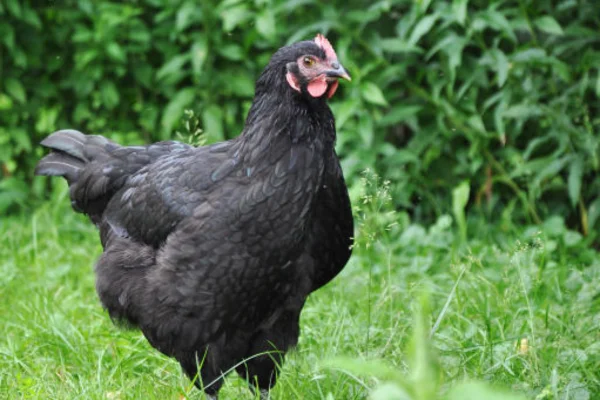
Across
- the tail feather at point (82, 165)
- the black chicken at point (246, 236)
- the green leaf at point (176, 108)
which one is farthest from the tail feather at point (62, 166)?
the green leaf at point (176, 108)

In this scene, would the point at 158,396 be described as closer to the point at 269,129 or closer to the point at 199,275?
the point at 199,275

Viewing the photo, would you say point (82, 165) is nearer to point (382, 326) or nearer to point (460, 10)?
point (382, 326)

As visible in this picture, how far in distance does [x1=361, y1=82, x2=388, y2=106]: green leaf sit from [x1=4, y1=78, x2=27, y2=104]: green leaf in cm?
247

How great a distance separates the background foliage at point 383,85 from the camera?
509 cm

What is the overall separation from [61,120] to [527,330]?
403 cm

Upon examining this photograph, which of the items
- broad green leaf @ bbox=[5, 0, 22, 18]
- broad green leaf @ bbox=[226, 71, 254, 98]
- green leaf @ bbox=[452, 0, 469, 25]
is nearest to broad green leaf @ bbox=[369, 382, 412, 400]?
green leaf @ bbox=[452, 0, 469, 25]

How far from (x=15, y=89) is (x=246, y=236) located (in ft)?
12.5

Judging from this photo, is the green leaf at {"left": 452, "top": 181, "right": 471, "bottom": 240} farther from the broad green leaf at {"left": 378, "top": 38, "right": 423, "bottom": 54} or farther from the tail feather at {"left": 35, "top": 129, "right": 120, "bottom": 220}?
the tail feather at {"left": 35, "top": 129, "right": 120, "bottom": 220}

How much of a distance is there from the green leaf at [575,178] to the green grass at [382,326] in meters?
0.24

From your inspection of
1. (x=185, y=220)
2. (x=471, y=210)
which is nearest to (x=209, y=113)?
(x=471, y=210)

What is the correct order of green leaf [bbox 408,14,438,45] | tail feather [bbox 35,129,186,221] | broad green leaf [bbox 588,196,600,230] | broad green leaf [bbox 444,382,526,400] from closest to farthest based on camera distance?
broad green leaf [bbox 444,382,526,400]
tail feather [bbox 35,129,186,221]
green leaf [bbox 408,14,438,45]
broad green leaf [bbox 588,196,600,230]

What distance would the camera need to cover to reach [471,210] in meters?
5.72

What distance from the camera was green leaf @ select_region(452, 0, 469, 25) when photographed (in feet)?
16.1

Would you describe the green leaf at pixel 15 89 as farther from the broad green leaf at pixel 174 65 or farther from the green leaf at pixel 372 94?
the green leaf at pixel 372 94
